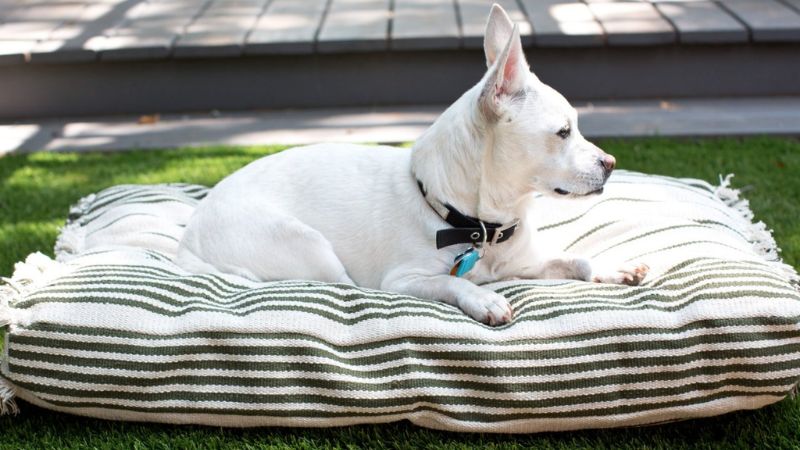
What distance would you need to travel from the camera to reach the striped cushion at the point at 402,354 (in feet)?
8.49

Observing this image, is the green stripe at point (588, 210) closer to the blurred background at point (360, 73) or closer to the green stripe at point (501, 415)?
the green stripe at point (501, 415)

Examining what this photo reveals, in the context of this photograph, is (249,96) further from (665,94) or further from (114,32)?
(665,94)

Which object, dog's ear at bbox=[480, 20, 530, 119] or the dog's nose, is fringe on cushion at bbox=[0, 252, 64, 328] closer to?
dog's ear at bbox=[480, 20, 530, 119]

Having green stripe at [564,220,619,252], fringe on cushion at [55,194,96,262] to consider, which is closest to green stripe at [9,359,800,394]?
green stripe at [564,220,619,252]

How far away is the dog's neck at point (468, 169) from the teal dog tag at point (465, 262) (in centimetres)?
13

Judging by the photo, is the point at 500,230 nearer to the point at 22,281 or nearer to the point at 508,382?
the point at 508,382

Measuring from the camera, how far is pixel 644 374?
8.49ft

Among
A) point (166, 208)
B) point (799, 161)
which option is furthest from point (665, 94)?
point (166, 208)

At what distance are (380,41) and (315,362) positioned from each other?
3.86 meters

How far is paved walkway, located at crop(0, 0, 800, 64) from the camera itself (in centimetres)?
595

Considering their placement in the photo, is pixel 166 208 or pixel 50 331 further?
pixel 166 208

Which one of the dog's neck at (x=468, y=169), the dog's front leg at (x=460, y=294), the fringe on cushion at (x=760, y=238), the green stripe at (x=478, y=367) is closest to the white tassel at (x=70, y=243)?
the green stripe at (x=478, y=367)

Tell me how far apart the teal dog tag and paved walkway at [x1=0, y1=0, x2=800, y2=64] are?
3265mm

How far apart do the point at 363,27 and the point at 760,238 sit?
12.1ft
